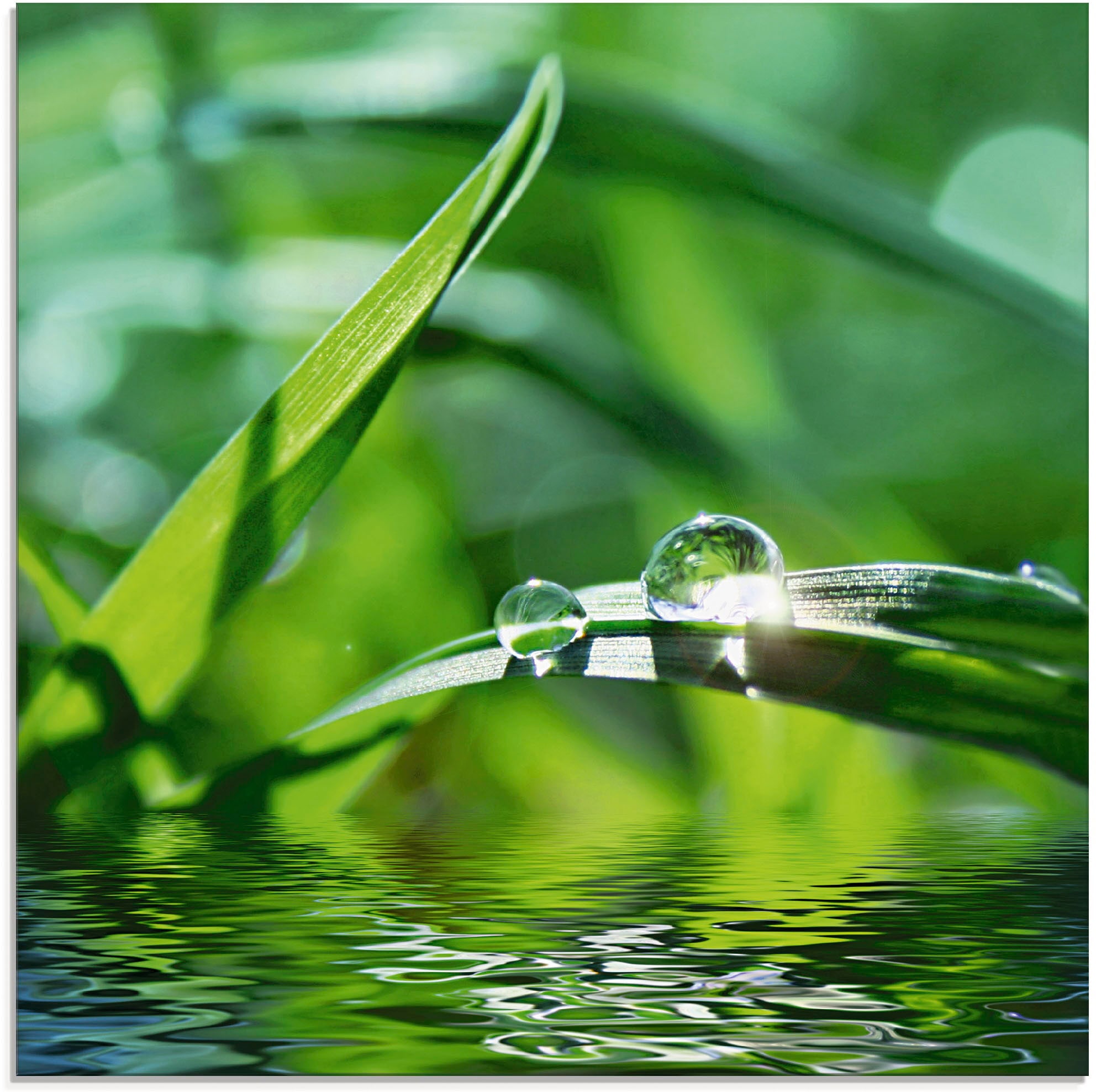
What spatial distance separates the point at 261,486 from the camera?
947 millimetres

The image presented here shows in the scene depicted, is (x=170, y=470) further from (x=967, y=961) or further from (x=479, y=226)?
(x=967, y=961)

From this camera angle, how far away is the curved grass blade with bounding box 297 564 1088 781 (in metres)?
0.87

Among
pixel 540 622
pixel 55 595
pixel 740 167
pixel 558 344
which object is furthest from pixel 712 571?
pixel 55 595

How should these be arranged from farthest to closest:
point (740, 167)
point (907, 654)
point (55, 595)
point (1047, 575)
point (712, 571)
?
point (1047, 575), point (740, 167), point (55, 595), point (712, 571), point (907, 654)

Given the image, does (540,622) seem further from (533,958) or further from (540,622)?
(533,958)

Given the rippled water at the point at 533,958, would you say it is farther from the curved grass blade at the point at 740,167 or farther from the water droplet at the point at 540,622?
the curved grass blade at the point at 740,167

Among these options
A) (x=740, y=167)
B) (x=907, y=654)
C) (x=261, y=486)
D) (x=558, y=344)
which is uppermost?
(x=740, y=167)

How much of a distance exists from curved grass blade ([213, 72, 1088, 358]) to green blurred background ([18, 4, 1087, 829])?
10mm

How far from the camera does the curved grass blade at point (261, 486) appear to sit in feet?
3.04

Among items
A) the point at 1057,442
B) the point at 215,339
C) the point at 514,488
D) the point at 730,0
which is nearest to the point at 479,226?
the point at 514,488

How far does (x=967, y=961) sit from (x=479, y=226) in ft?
2.75

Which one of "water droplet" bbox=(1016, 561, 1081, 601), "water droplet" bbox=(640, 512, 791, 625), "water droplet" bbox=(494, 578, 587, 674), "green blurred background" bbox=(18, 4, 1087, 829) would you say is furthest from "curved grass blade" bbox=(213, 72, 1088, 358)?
"water droplet" bbox=(494, 578, 587, 674)

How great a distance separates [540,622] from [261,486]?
1.14ft

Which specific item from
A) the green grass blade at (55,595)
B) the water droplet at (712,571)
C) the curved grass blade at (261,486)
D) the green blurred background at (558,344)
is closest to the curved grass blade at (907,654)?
the water droplet at (712,571)
